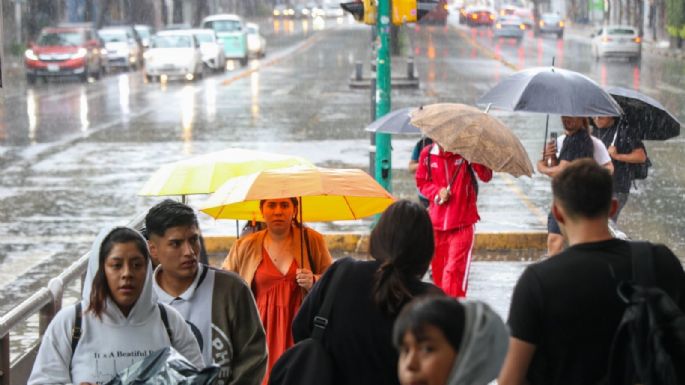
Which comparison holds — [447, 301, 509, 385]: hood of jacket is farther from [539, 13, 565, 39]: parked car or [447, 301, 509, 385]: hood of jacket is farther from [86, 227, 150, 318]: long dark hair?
[539, 13, 565, 39]: parked car

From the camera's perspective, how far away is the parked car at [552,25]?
7500 centimetres

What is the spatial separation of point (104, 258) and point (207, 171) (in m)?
3.12

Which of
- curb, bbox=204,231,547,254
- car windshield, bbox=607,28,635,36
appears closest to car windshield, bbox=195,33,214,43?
car windshield, bbox=607,28,635,36

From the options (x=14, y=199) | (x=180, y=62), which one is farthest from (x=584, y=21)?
(x=14, y=199)

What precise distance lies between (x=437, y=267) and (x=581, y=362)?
194 inches

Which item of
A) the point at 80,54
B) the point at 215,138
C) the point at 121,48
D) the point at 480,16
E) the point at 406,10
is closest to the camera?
the point at 406,10

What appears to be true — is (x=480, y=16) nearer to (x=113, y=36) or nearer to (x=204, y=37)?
(x=113, y=36)

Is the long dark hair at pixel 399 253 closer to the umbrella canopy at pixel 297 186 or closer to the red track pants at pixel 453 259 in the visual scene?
the umbrella canopy at pixel 297 186

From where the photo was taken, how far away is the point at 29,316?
654cm

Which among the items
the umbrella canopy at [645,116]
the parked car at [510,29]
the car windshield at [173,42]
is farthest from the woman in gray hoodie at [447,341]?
the parked car at [510,29]

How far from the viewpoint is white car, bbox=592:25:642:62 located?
5106cm

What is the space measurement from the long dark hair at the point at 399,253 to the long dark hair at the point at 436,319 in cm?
75

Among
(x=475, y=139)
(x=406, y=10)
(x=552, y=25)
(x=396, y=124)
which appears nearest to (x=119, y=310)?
(x=475, y=139)

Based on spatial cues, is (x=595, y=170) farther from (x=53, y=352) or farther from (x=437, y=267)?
(x=437, y=267)
